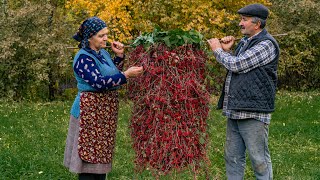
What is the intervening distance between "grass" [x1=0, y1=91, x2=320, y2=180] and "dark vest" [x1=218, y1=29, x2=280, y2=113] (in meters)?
0.34

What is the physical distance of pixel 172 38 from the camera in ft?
14.6

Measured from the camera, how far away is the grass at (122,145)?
6141mm

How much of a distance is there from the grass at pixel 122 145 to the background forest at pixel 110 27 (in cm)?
290

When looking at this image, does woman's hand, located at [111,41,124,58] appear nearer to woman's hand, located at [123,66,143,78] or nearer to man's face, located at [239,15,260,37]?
woman's hand, located at [123,66,143,78]

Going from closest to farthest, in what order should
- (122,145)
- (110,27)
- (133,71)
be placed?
(133,71)
(122,145)
(110,27)

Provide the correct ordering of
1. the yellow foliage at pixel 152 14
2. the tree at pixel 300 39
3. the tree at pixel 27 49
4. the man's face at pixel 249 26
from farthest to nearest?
the tree at pixel 300 39 → the yellow foliage at pixel 152 14 → the tree at pixel 27 49 → the man's face at pixel 249 26

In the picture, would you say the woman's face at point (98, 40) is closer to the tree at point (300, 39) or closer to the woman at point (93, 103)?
the woman at point (93, 103)

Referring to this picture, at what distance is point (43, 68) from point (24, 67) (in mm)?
592

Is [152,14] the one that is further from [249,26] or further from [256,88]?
[256,88]

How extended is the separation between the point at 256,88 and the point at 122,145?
140 inches

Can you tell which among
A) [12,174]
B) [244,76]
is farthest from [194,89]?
[12,174]

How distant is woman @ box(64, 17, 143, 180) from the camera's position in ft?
14.5

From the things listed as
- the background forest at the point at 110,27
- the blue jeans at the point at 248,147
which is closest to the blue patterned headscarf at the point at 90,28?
the blue jeans at the point at 248,147

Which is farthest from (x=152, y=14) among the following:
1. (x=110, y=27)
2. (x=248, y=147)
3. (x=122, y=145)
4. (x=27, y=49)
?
(x=248, y=147)
